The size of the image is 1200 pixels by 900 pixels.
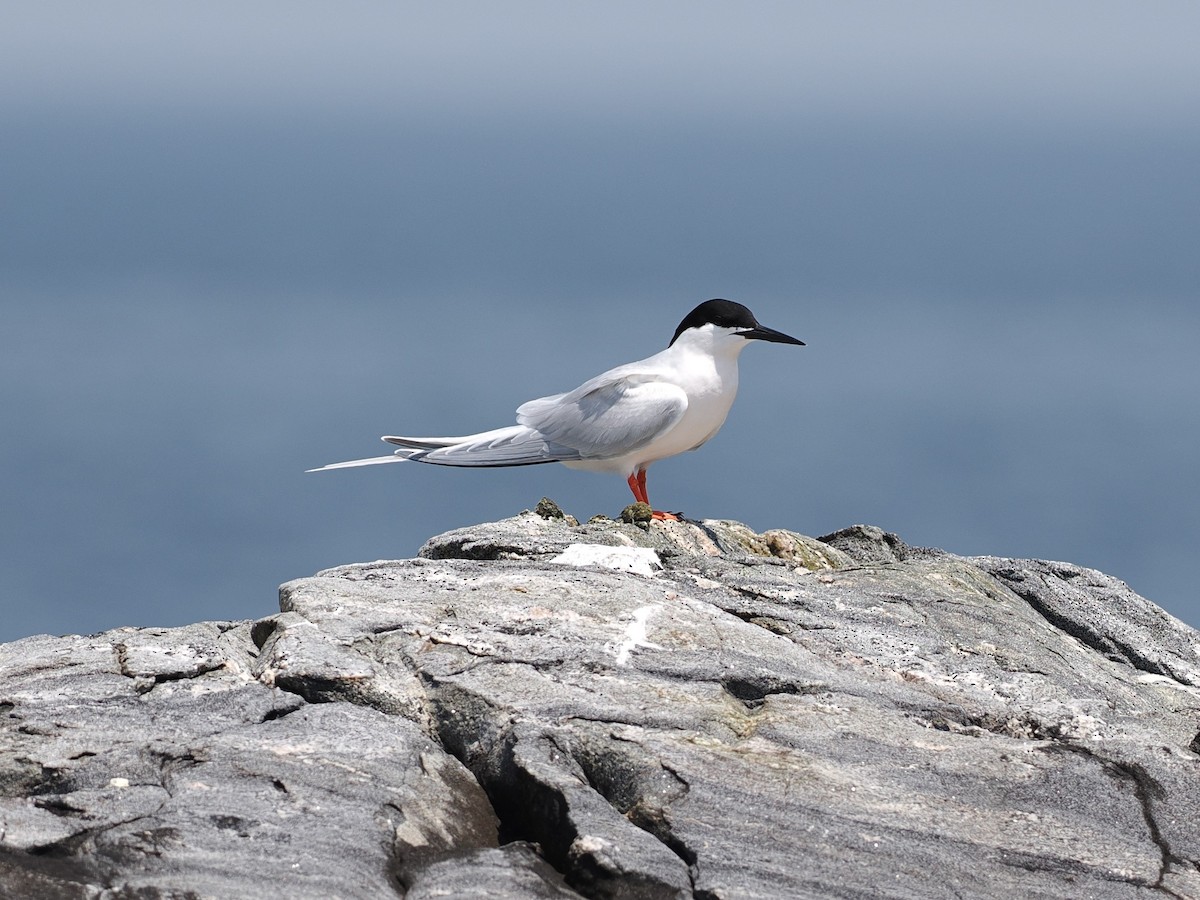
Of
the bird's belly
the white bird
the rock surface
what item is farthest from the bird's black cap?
the rock surface

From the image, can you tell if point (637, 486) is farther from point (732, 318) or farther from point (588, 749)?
point (588, 749)

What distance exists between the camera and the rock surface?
4.67 meters

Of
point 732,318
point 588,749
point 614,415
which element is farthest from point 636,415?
point 588,749

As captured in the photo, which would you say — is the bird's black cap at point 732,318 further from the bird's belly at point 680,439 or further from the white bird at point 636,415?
the bird's belly at point 680,439

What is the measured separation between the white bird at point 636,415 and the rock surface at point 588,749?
2.71 metres

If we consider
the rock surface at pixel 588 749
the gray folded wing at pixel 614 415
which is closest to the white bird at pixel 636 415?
the gray folded wing at pixel 614 415

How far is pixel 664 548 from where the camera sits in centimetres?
782

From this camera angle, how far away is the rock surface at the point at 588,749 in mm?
4672

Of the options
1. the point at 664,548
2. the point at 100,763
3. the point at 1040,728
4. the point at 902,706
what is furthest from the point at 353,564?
the point at 1040,728

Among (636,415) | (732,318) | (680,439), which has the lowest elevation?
(680,439)

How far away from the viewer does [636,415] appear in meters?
9.84

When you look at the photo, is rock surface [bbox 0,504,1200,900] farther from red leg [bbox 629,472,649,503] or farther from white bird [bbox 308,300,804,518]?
red leg [bbox 629,472,649,503]

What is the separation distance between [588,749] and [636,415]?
4767 millimetres

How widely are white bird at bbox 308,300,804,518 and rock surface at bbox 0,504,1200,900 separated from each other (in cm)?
271
